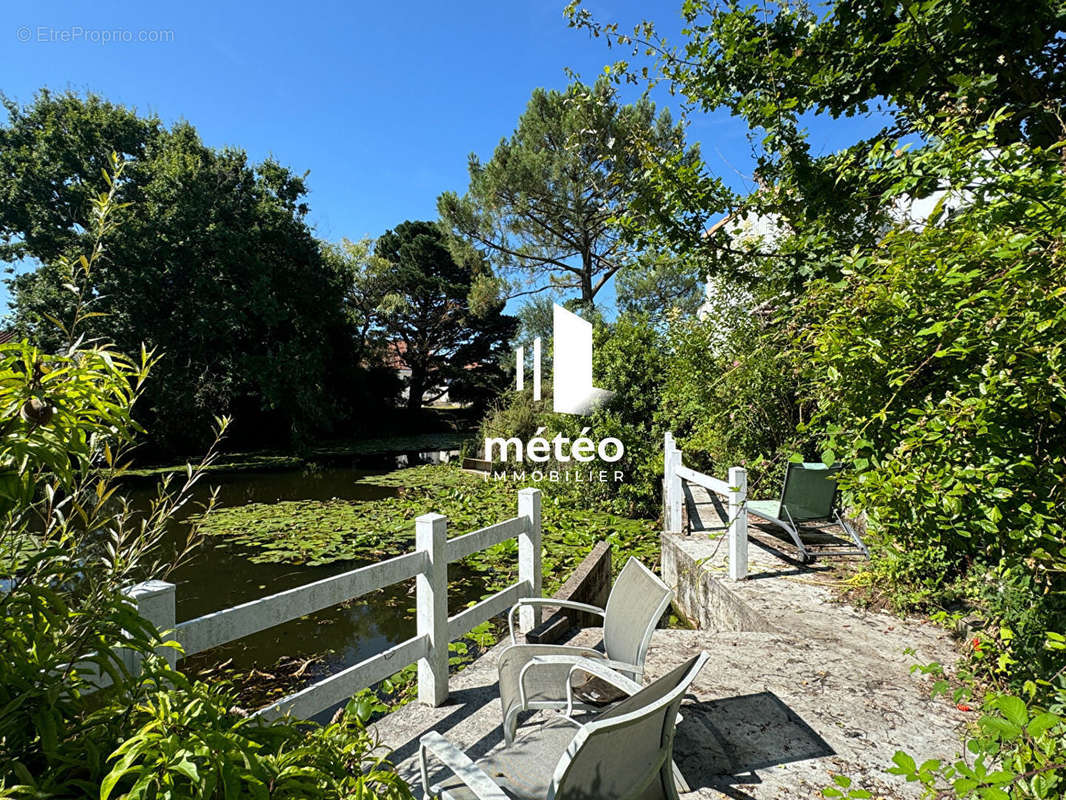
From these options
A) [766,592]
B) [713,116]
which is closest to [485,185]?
[713,116]

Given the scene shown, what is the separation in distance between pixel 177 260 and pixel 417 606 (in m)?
17.0

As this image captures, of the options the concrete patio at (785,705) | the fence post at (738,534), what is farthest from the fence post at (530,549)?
the fence post at (738,534)

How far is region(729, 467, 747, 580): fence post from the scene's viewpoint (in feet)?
13.6

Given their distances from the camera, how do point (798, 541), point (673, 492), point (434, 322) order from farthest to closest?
point (434, 322) → point (673, 492) → point (798, 541)

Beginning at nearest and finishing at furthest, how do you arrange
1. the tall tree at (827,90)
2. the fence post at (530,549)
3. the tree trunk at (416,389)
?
the tall tree at (827,90) → the fence post at (530,549) → the tree trunk at (416,389)

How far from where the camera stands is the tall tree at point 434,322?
90.8 ft

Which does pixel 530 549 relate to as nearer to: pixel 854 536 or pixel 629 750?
pixel 629 750

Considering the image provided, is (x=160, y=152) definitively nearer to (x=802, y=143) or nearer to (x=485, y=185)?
(x=485, y=185)

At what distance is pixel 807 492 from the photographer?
183 inches

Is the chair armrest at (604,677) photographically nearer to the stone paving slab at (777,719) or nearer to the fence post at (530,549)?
the stone paving slab at (777,719)

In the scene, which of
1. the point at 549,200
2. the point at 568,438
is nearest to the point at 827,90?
the point at 568,438

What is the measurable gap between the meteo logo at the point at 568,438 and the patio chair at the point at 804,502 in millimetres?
4043

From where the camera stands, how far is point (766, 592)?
4.20 m

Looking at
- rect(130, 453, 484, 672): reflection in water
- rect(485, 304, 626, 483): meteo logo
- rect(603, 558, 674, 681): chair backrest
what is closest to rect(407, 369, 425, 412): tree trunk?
rect(485, 304, 626, 483): meteo logo
